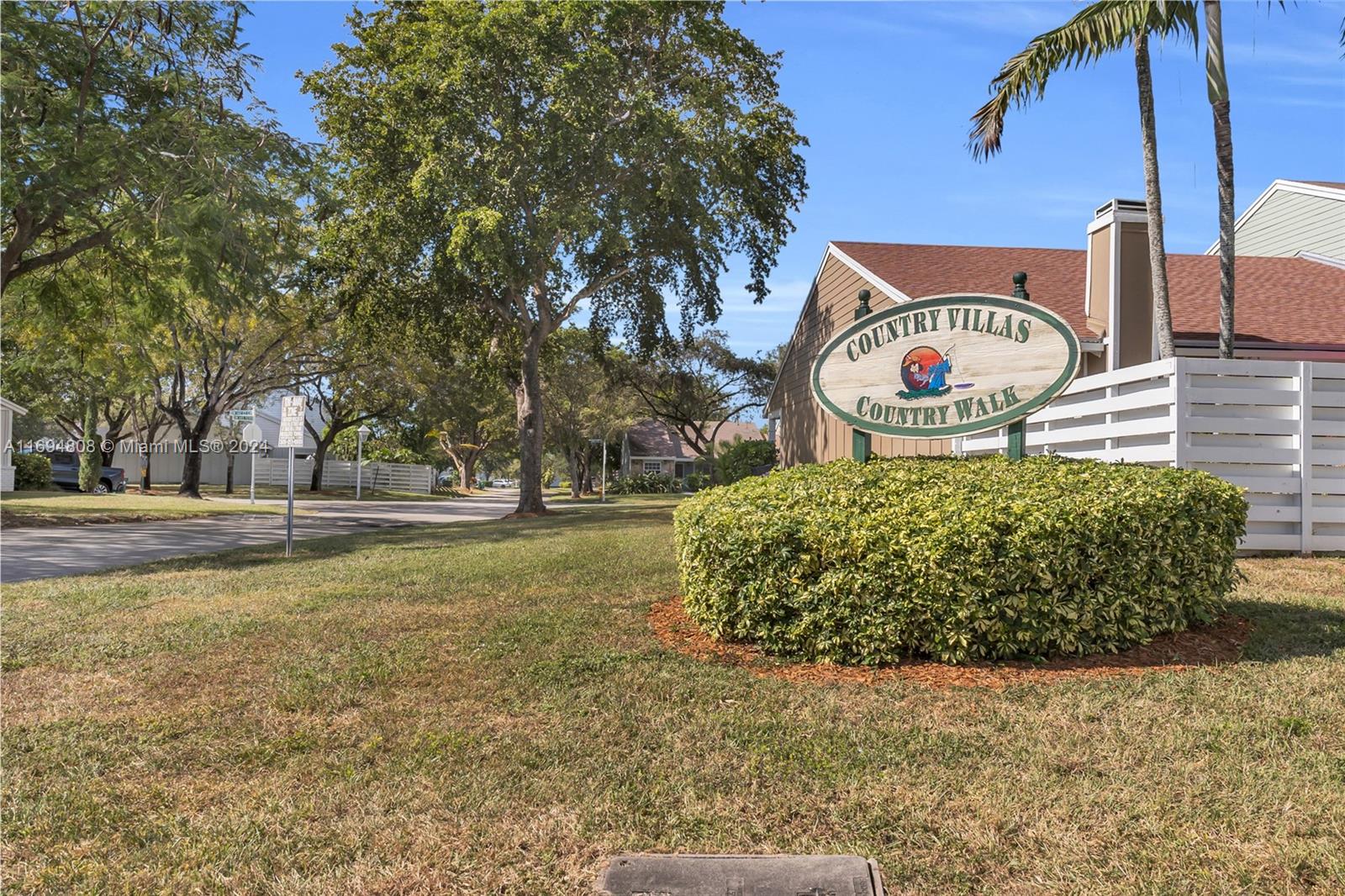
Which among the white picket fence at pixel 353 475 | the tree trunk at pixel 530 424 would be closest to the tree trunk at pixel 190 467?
the tree trunk at pixel 530 424

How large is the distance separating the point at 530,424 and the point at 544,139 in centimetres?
791

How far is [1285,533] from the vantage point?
889 centimetres

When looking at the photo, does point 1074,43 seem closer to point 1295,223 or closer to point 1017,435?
point 1017,435

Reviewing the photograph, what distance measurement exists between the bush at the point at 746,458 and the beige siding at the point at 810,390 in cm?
144

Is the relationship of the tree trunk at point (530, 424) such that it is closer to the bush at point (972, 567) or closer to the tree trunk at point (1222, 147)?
the tree trunk at point (1222, 147)

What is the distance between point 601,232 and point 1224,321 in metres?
13.0

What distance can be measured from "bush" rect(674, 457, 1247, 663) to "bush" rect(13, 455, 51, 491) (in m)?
37.9

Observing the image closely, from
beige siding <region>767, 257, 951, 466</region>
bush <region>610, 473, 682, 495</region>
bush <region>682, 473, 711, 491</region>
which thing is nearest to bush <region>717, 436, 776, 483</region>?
beige siding <region>767, 257, 951, 466</region>

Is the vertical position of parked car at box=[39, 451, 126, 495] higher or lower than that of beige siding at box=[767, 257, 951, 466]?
lower

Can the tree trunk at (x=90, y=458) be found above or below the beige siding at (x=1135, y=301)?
below

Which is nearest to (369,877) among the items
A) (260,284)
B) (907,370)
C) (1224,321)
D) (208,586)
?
(907,370)

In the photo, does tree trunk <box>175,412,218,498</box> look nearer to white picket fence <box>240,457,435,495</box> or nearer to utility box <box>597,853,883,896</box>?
white picket fence <box>240,457,435,495</box>

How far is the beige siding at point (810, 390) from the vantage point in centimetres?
1591

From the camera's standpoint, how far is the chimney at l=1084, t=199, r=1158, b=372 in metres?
12.0
